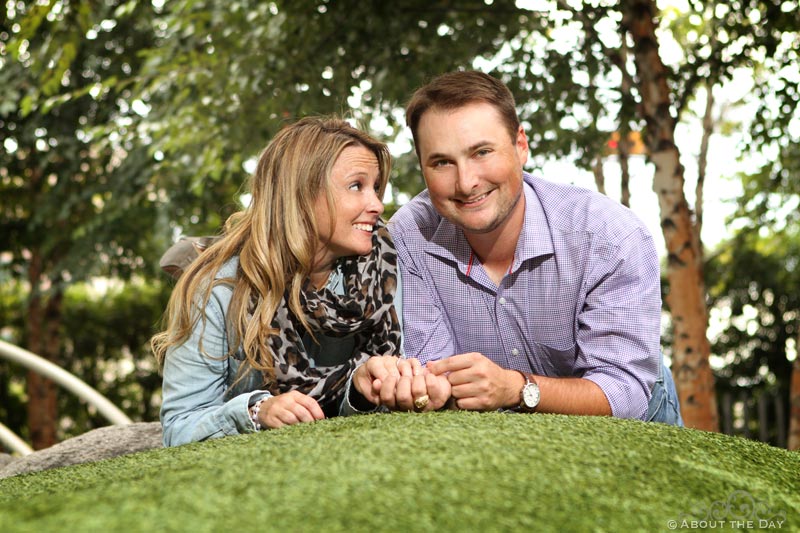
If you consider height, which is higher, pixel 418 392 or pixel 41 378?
pixel 418 392

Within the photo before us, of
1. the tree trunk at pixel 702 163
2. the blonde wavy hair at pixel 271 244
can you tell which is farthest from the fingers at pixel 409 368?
the tree trunk at pixel 702 163

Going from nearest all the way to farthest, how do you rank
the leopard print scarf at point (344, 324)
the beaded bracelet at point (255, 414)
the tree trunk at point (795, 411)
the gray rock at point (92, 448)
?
1. the beaded bracelet at point (255, 414)
2. the leopard print scarf at point (344, 324)
3. the gray rock at point (92, 448)
4. the tree trunk at point (795, 411)

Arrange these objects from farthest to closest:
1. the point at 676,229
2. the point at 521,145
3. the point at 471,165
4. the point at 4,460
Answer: the point at 676,229 → the point at 4,460 → the point at 521,145 → the point at 471,165

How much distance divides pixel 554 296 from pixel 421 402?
0.78 m

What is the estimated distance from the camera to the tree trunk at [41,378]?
8227mm

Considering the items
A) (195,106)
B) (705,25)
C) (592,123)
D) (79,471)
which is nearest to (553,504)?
(79,471)

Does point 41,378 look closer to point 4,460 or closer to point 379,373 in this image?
point 4,460

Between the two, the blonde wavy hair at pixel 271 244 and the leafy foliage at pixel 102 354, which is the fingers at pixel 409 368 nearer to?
the blonde wavy hair at pixel 271 244

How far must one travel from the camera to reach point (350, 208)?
9.85ft

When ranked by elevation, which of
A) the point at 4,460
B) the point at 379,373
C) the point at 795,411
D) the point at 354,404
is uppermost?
the point at 379,373

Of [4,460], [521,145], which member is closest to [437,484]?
[521,145]

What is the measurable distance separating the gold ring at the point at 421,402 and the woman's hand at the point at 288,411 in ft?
0.92

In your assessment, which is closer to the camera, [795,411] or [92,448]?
[92,448]

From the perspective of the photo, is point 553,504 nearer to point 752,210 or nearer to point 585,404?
point 585,404
